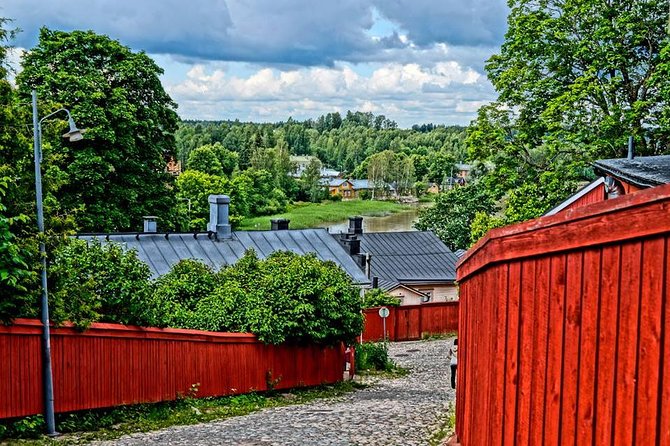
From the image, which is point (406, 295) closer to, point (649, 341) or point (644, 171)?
point (644, 171)

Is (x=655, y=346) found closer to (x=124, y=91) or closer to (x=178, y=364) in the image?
(x=178, y=364)

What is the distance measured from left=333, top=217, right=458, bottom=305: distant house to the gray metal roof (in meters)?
5.85

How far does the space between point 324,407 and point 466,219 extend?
39.2 m

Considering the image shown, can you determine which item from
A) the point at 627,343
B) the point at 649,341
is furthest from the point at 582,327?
the point at 649,341

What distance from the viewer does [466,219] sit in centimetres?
5241

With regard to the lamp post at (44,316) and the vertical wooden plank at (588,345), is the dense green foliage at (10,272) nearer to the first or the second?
the lamp post at (44,316)

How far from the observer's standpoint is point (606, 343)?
3.65 m

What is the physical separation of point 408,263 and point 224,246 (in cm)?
1461

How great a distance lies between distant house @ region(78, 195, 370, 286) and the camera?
22.7m

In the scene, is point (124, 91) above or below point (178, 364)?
above

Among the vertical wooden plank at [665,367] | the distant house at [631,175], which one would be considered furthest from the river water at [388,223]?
the vertical wooden plank at [665,367]

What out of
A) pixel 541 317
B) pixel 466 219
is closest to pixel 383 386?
pixel 541 317

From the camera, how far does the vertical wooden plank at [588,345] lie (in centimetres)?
376

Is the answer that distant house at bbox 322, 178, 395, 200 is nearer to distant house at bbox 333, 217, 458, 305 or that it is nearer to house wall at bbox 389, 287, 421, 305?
distant house at bbox 333, 217, 458, 305
